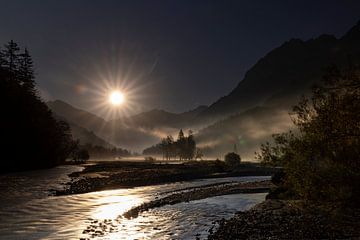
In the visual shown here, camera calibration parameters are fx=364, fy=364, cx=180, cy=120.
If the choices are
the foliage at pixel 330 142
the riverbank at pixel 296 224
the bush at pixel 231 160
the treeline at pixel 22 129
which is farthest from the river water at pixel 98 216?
the bush at pixel 231 160

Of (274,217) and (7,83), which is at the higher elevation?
(7,83)

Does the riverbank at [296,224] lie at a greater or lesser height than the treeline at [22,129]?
lesser

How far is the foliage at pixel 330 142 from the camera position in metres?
18.7

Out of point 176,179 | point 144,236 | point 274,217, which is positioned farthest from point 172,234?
point 176,179

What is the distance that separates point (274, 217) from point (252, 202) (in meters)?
14.0

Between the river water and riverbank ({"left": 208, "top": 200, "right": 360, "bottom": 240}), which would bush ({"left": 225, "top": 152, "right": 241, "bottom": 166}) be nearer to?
the river water

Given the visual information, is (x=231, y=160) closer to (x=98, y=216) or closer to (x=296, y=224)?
(x=98, y=216)

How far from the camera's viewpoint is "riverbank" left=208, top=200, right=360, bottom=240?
66.3 feet

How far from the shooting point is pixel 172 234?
75.4 feet

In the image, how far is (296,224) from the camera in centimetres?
2267

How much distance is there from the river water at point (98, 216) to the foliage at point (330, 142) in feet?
24.5

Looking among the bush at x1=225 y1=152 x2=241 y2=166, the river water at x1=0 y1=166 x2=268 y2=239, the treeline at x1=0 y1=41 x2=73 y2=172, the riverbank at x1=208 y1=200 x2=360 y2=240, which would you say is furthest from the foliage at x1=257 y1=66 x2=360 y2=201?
the bush at x1=225 y1=152 x2=241 y2=166

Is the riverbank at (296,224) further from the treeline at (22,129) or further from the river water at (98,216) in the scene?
the treeline at (22,129)

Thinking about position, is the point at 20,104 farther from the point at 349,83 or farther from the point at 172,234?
the point at 349,83
